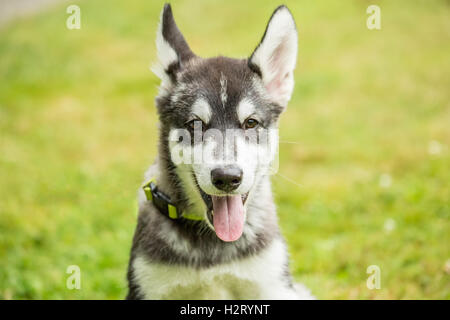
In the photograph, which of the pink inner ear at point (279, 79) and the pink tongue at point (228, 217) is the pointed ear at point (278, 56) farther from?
the pink tongue at point (228, 217)

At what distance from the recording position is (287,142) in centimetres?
484

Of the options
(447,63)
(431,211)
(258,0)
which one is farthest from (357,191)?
(258,0)

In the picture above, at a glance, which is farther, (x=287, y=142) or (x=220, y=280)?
(x=287, y=142)

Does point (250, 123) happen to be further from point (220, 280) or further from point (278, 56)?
point (220, 280)

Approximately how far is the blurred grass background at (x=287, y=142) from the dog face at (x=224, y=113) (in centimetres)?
49

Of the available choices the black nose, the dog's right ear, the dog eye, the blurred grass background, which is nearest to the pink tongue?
the black nose

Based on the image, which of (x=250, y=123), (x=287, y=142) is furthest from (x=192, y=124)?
(x=287, y=142)

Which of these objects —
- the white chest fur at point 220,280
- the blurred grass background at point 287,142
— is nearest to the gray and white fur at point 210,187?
the white chest fur at point 220,280

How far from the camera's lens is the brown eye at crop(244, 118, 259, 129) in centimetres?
372

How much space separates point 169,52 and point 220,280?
188 cm

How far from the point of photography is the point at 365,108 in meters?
9.88

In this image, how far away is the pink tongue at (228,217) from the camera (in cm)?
346

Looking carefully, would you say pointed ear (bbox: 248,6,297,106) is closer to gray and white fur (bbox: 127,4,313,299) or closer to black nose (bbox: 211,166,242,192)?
gray and white fur (bbox: 127,4,313,299)

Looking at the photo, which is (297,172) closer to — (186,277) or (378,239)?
(378,239)
